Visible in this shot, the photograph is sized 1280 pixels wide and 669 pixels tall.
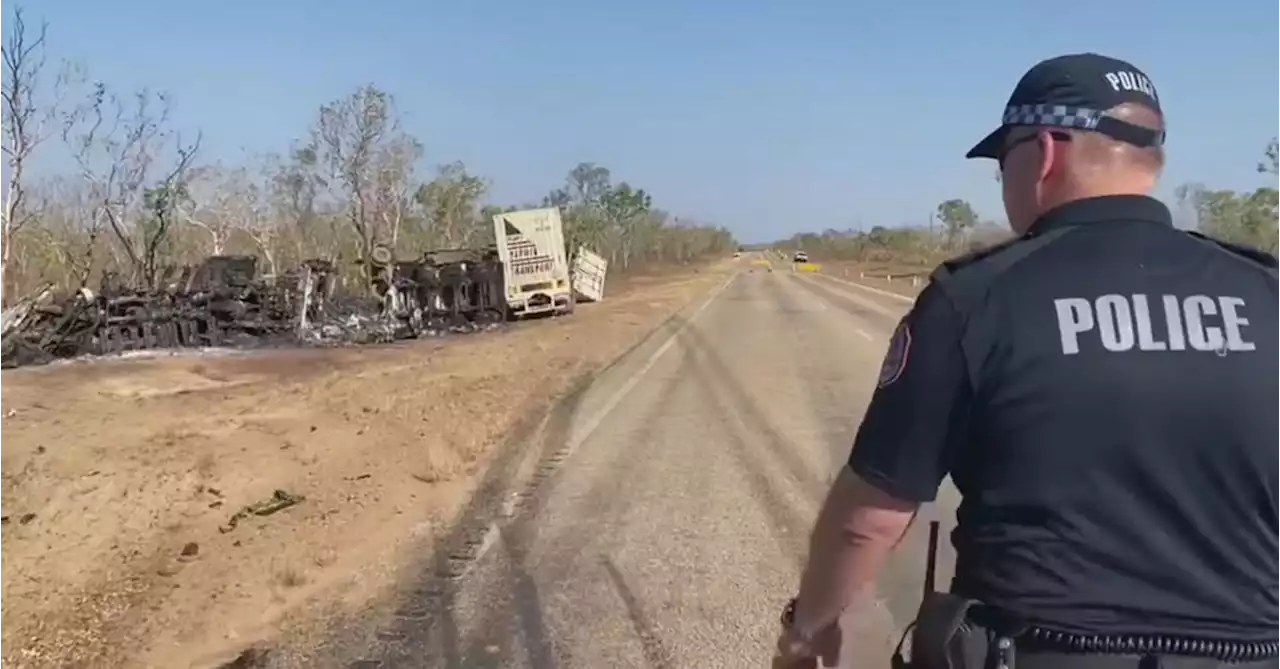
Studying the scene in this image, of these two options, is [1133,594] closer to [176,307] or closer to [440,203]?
[176,307]

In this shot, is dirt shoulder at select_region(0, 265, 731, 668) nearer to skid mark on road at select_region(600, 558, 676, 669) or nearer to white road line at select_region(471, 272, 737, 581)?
white road line at select_region(471, 272, 737, 581)

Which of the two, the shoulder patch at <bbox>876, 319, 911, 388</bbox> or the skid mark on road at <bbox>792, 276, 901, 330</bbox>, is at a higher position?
the shoulder patch at <bbox>876, 319, 911, 388</bbox>

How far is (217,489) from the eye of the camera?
33.7 ft

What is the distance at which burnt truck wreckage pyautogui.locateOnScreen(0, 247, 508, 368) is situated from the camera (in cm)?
2452

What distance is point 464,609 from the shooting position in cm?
598

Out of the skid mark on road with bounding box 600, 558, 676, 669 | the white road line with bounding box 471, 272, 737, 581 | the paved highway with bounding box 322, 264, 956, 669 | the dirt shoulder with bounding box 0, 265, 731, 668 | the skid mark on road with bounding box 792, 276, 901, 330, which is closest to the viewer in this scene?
the skid mark on road with bounding box 600, 558, 676, 669

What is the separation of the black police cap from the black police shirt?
127 mm

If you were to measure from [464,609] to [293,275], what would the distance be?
24538mm

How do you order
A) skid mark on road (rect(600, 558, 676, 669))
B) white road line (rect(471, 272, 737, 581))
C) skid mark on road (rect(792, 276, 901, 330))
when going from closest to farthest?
skid mark on road (rect(600, 558, 676, 669)) → white road line (rect(471, 272, 737, 581)) → skid mark on road (rect(792, 276, 901, 330))

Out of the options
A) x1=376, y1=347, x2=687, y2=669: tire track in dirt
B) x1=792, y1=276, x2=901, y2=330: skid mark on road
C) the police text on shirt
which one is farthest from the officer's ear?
x1=792, y1=276, x2=901, y2=330: skid mark on road

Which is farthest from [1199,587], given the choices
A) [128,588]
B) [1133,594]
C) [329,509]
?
[329,509]

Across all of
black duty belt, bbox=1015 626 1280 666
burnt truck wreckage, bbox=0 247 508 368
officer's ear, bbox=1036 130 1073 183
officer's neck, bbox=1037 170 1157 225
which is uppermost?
officer's ear, bbox=1036 130 1073 183

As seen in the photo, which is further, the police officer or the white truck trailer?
the white truck trailer

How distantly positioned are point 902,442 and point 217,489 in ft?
30.5
